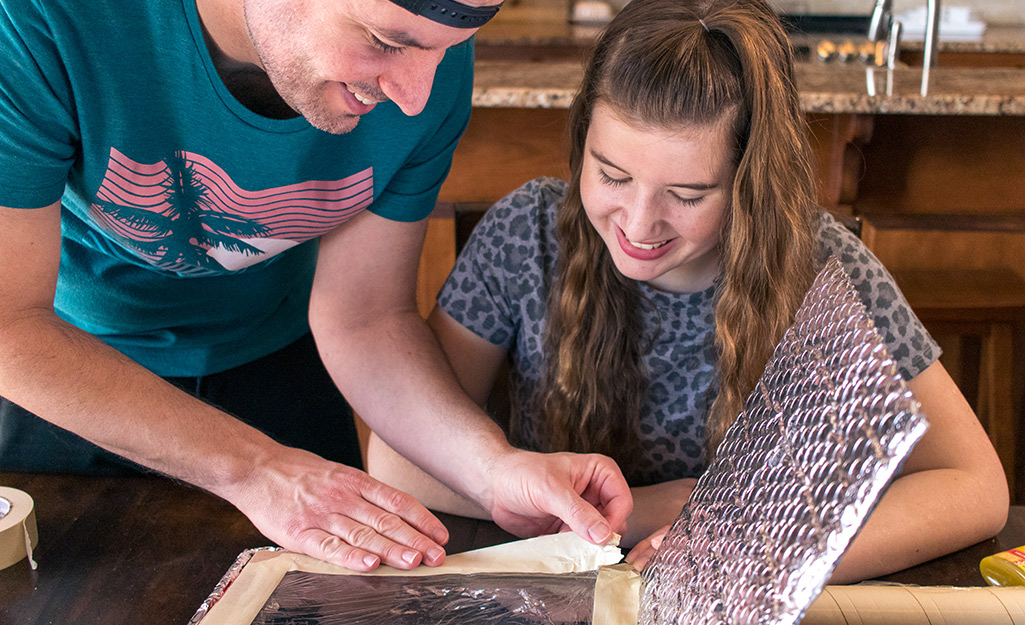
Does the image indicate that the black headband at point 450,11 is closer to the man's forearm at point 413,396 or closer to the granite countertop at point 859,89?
the man's forearm at point 413,396

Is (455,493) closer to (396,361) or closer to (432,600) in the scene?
(396,361)

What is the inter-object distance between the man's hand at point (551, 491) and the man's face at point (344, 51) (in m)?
0.39

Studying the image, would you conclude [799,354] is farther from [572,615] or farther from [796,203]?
[796,203]

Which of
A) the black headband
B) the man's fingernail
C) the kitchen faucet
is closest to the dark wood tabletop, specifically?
the man's fingernail

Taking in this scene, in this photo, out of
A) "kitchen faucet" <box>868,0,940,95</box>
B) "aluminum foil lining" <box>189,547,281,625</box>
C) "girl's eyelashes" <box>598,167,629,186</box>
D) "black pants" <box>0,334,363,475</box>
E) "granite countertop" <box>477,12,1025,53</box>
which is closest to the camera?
"aluminum foil lining" <box>189,547,281,625</box>

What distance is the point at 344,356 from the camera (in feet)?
3.95

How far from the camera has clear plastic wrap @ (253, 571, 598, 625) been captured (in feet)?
2.52

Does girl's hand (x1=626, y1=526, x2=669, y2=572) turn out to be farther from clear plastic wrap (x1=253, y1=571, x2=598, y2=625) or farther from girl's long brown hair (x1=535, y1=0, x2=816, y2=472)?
girl's long brown hair (x1=535, y1=0, x2=816, y2=472)

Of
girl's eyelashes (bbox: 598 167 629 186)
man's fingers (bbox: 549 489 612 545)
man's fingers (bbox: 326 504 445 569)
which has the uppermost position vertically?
girl's eyelashes (bbox: 598 167 629 186)

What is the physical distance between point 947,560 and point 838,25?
3817 mm

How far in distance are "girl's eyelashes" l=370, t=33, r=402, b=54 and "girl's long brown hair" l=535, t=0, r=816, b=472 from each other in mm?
356

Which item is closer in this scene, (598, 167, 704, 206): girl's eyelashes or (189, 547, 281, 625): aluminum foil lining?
(189, 547, 281, 625): aluminum foil lining

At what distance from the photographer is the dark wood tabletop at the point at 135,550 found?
821mm

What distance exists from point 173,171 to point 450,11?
1.40 ft
